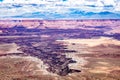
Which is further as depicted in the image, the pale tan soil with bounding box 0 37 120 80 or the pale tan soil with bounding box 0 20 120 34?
the pale tan soil with bounding box 0 20 120 34

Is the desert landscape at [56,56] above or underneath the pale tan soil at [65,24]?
underneath

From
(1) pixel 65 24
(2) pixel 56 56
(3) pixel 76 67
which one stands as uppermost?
(1) pixel 65 24

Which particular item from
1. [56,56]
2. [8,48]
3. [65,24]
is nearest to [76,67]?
[56,56]

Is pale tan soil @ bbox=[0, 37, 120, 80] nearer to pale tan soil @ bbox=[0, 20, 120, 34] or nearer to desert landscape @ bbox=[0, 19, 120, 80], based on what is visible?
desert landscape @ bbox=[0, 19, 120, 80]

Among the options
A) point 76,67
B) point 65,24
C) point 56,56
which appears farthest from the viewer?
point 65,24

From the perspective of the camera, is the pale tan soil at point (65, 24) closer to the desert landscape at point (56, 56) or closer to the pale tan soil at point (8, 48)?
the desert landscape at point (56, 56)

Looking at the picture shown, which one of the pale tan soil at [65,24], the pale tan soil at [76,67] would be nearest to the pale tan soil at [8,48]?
the pale tan soil at [76,67]

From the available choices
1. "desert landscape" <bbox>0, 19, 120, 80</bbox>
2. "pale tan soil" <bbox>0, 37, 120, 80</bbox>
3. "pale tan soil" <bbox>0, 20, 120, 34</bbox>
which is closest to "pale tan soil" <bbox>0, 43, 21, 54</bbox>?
"desert landscape" <bbox>0, 19, 120, 80</bbox>

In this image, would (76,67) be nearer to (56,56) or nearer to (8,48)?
(56,56)

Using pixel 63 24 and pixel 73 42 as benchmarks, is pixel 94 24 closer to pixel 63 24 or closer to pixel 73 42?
pixel 63 24
